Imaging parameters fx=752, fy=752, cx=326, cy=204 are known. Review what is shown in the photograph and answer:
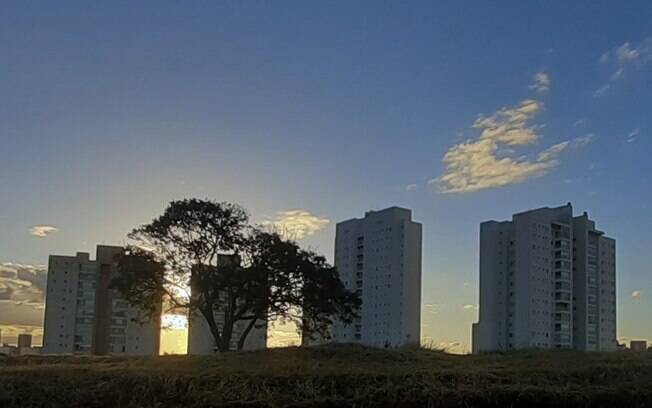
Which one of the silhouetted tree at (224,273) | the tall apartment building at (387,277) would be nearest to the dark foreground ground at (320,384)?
the silhouetted tree at (224,273)

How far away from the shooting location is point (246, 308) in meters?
31.2

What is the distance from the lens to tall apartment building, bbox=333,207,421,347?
77.7 meters

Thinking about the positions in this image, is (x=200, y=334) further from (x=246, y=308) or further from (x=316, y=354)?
(x=316, y=354)

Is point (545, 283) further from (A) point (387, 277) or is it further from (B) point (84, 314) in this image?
(B) point (84, 314)

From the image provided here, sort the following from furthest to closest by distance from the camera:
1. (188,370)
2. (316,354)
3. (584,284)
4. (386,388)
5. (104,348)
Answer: (584,284) → (104,348) → (316,354) → (188,370) → (386,388)

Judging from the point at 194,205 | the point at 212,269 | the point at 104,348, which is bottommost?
the point at 104,348

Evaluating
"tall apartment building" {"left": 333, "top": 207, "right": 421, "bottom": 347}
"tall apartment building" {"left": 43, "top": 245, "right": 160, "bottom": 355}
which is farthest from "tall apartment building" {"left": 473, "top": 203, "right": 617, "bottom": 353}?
"tall apartment building" {"left": 43, "top": 245, "right": 160, "bottom": 355}

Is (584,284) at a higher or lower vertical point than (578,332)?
higher

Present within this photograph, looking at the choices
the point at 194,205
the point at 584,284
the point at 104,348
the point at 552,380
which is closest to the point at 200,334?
the point at 104,348

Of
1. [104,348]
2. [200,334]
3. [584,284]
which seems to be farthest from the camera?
[584,284]

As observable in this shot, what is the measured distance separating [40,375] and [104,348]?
185 feet

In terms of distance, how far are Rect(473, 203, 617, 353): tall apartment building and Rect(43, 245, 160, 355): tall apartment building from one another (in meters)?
35.0

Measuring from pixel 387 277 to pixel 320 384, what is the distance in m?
68.7

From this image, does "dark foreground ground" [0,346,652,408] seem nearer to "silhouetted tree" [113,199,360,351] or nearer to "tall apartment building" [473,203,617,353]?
"silhouetted tree" [113,199,360,351]
